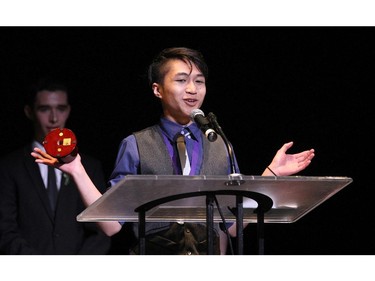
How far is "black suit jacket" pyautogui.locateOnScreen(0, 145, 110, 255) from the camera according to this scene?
3732 mm

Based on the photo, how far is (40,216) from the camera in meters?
3.76

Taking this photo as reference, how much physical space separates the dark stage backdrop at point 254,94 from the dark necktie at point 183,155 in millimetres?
1258

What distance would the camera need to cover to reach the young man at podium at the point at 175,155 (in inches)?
100

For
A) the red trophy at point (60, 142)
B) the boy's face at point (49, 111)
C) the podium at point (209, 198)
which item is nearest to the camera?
the podium at point (209, 198)

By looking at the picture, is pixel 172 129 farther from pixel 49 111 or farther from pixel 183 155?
pixel 49 111

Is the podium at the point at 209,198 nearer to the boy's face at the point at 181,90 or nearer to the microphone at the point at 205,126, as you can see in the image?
the microphone at the point at 205,126

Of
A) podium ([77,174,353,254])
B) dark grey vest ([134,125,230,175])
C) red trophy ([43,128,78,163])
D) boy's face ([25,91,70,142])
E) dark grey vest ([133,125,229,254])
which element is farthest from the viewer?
boy's face ([25,91,70,142])

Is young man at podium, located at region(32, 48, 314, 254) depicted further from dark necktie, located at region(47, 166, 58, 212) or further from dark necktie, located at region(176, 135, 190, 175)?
dark necktie, located at region(47, 166, 58, 212)

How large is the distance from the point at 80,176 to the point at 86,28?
65.9 inches

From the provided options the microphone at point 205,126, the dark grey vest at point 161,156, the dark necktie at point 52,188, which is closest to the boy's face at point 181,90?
the dark grey vest at point 161,156

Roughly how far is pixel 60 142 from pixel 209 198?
511 mm

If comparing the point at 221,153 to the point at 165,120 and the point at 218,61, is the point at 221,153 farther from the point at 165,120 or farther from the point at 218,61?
the point at 218,61

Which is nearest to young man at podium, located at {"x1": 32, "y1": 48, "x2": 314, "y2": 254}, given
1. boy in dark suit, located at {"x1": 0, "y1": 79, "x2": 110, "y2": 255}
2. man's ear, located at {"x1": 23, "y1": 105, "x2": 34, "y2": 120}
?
boy in dark suit, located at {"x1": 0, "y1": 79, "x2": 110, "y2": 255}

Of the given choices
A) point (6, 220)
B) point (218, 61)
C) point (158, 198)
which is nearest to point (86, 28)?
point (218, 61)
